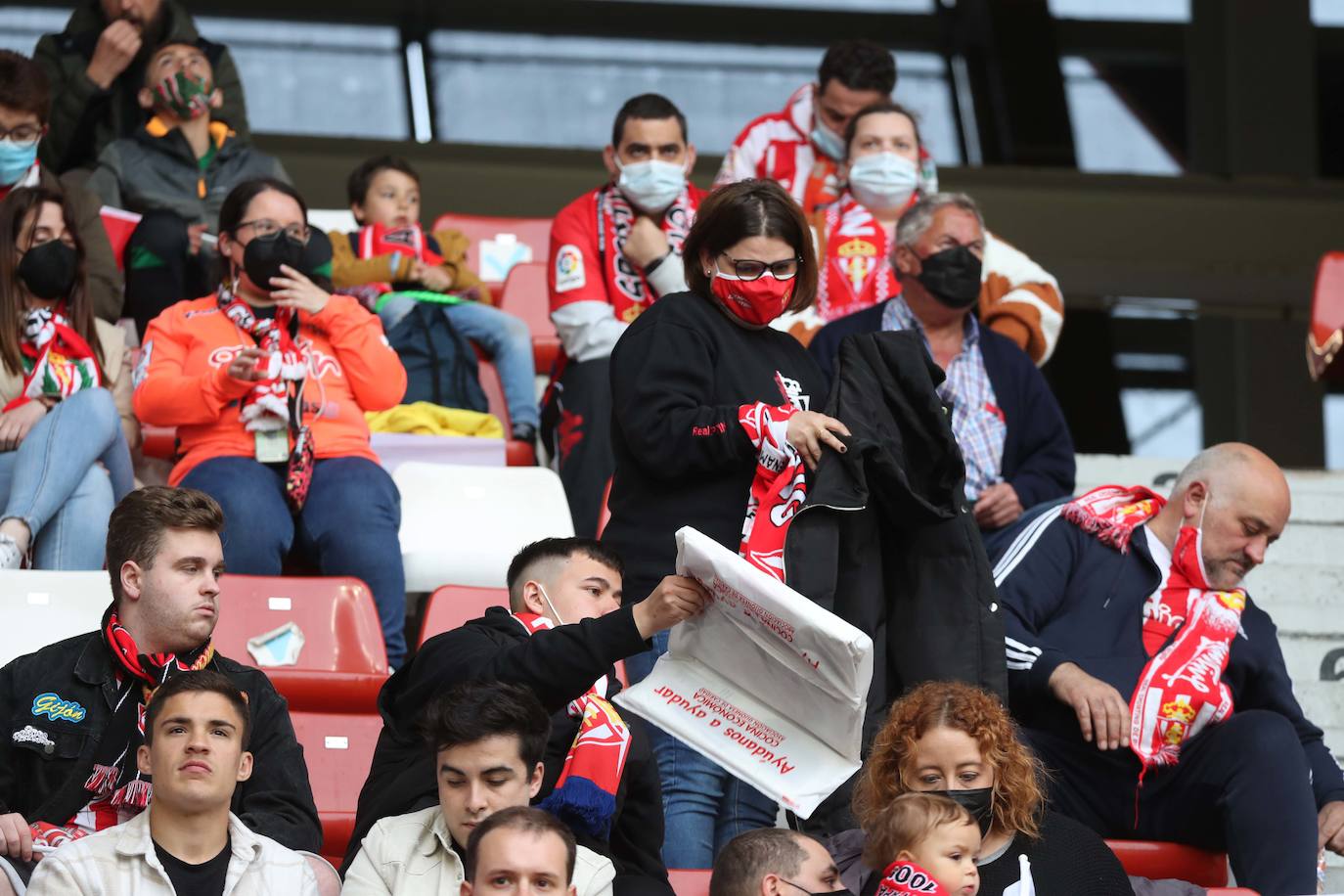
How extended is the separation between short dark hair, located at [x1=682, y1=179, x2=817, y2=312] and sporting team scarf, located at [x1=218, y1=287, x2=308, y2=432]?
1.11 metres

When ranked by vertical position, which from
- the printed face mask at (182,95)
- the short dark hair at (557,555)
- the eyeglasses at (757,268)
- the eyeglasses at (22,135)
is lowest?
the short dark hair at (557,555)

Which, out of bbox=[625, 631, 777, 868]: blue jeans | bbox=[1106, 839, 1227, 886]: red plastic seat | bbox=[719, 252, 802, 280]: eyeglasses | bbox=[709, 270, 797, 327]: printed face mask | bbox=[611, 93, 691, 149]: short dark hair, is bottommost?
bbox=[1106, 839, 1227, 886]: red plastic seat

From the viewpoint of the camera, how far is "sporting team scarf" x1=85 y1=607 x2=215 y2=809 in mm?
3174

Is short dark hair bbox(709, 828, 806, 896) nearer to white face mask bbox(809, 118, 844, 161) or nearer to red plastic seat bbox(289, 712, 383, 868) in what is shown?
red plastic seat bbox(289, 712, 383, 868)

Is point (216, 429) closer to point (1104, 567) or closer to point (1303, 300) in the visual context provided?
point (1104, 567)

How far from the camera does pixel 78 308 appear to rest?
4.70 metres

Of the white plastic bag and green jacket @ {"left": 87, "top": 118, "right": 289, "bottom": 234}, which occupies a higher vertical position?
green jacket @ {"left": 87, "top": 118, "right": 289, "bottom": 234}

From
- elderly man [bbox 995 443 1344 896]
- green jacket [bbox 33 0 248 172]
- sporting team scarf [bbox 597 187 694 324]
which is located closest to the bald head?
elderly man [bbox 995 443 1344 896]

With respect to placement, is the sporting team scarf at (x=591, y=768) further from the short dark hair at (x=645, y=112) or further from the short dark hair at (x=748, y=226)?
the short dark hair at (x=645, y=112)

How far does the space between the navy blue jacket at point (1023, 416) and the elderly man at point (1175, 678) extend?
0.46m

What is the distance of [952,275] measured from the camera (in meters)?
4.49

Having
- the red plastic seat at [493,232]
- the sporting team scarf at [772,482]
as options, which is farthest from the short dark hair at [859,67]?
the sporting team scarf at [772,482]

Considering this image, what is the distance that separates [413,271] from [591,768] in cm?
290

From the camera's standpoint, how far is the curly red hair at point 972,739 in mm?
3180
